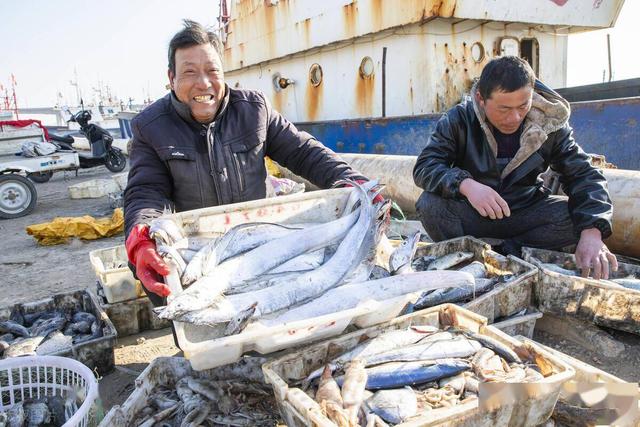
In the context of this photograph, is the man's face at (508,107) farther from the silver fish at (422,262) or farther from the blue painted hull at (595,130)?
the blue painted hull at (595,130)

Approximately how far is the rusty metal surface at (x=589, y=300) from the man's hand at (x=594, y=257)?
0.28 m

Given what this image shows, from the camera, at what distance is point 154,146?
113 inches

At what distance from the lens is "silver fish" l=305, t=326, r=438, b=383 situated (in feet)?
6.23

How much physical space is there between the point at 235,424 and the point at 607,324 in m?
2.16

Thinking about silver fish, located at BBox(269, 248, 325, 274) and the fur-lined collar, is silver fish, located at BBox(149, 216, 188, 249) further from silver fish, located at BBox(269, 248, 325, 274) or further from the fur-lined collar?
the fur-lined collar

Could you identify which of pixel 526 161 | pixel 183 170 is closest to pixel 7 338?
pixel 183 170

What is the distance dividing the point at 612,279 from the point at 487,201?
3.37 ft

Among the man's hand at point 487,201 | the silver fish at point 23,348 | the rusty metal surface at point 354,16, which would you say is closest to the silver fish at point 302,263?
the man's hand at point 487,201

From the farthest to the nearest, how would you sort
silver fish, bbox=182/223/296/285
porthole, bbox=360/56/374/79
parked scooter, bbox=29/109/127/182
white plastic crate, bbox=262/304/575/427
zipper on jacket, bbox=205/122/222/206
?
parked scooter, bbox=29/109/127/182
porthole, bbox=360/56/374/79
zipper on jacket, bbox=205/122/222/206
silver fish, bbox=182/223/296/285
white plastic crate, bbox=262/304/575/427

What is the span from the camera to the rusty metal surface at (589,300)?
2.59m

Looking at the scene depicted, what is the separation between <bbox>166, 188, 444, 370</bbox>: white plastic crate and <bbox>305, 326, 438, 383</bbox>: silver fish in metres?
0.09

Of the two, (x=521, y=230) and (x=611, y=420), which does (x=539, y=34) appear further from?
(x=611, y=420)

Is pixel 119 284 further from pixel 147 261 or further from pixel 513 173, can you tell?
pixel 513 173

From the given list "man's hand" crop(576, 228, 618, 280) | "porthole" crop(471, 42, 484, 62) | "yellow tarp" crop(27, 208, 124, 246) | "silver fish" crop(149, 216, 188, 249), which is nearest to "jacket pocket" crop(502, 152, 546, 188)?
"man's hand" crop(576, 228, 618, 280)
